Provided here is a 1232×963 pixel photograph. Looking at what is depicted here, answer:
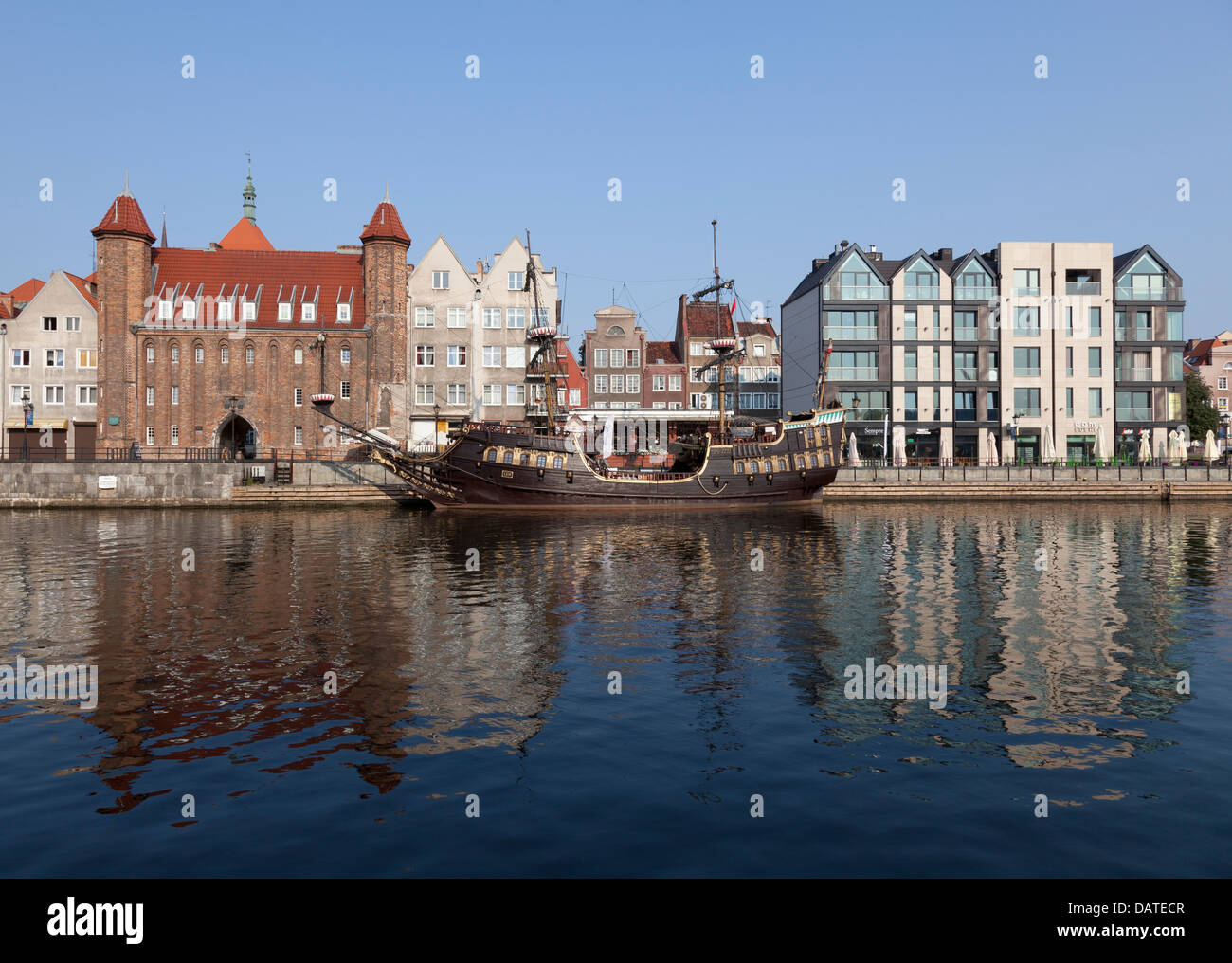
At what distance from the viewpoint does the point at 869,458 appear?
74250mm

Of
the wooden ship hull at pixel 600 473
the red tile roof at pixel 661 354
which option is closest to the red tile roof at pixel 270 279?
the wooden ship hull at pixel 600 473

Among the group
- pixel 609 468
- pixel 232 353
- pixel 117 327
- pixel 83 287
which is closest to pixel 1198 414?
pixel 609 468

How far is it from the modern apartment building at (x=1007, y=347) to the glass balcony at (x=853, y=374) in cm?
12

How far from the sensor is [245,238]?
280ft

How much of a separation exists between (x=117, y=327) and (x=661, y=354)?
159ft

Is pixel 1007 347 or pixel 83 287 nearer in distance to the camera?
pixel 83 287

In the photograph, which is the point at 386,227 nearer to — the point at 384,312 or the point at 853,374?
the point at 384,312

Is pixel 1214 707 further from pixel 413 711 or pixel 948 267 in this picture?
pixel 948 267

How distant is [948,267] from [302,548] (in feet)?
214

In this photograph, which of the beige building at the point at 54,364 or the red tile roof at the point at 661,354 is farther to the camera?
the red tile roof at the point at 661,354

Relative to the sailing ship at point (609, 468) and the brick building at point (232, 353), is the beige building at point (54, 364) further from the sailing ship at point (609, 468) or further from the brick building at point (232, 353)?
the sailing ship at point (609, 468)

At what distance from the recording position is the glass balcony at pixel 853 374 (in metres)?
75.6

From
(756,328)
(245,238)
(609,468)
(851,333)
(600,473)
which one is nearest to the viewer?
(600,473)
